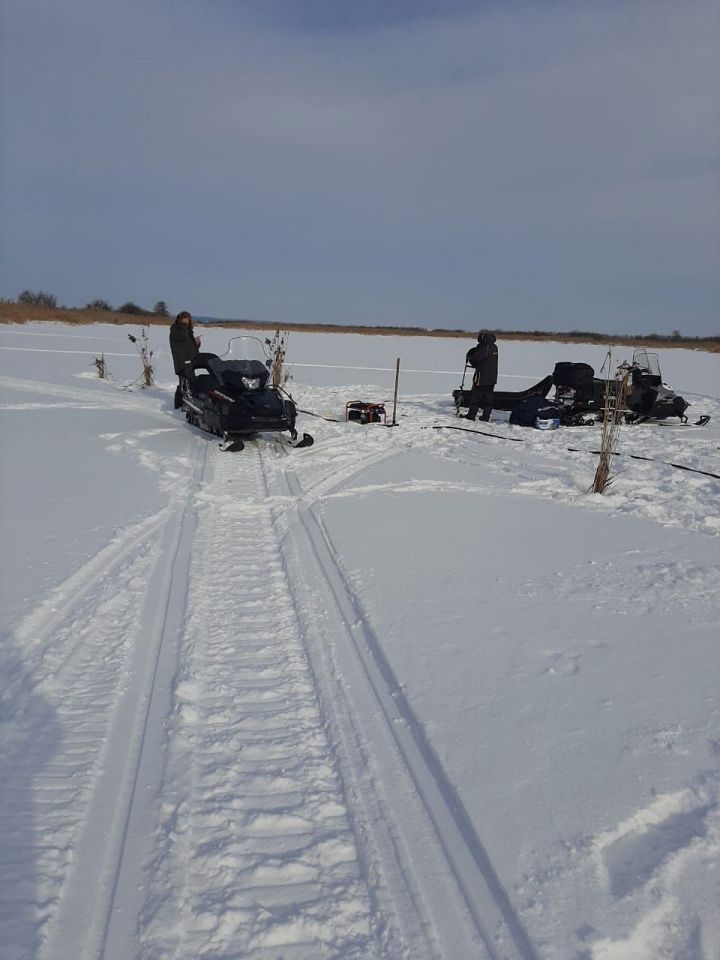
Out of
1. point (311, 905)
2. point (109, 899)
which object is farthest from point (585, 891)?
point (109, 899)

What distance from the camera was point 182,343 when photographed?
987cm

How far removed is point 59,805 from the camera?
6.51 feet

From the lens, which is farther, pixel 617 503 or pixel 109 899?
pixel 617 503

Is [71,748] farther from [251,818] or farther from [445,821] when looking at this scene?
[445,821]

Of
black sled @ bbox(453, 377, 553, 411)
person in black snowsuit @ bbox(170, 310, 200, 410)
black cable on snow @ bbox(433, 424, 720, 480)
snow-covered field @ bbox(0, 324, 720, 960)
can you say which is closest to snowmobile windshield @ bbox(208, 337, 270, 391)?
person in black snowsuit @ bbox(170, 310, 200, 410)

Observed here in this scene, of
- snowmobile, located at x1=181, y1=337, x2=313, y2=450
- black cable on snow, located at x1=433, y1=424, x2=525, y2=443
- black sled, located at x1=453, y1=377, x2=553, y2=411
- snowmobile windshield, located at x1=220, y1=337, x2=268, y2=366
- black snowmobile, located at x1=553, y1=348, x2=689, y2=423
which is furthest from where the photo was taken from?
black sled, located at x1=453, y1=377, x2=553, y2=411

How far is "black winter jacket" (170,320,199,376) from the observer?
9836 millimetres

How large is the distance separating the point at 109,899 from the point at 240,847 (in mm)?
357

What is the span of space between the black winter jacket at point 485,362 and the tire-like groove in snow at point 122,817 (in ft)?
24.8

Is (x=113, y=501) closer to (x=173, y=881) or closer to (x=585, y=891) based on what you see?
(x=173, y=881)

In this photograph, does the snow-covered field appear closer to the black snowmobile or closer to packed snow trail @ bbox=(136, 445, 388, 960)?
packed snow trail @ bbox=(136, 445, 388, 960)

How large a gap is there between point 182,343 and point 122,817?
28.6 ft

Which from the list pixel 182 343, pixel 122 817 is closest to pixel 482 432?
pixel 182 343

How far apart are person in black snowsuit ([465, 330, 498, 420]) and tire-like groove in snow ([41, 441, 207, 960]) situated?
298 inches
